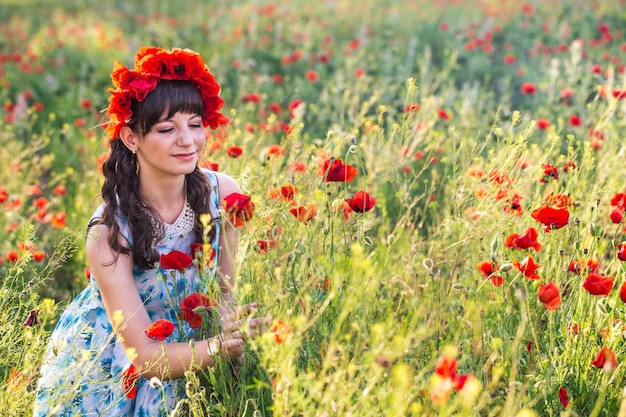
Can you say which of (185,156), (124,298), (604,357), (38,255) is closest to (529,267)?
(604,357)

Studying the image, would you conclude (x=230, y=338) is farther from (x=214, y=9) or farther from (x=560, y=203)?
(x=214, y=9)

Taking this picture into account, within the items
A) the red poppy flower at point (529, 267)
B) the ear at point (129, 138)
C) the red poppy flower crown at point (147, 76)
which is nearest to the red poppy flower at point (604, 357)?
the red poppy flower at point (529, 267)

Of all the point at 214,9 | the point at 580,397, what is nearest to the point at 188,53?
the point at 580,397

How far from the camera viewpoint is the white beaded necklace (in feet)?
8.14

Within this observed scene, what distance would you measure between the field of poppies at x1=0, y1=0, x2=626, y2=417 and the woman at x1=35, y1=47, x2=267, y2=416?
14cm

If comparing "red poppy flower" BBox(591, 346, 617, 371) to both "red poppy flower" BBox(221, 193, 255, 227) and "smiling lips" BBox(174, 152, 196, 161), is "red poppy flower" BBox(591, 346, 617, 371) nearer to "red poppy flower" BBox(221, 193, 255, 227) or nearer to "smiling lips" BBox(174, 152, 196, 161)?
"red poppy flower" BBox(221, 193, 255, 227)

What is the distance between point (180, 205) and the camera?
254cm

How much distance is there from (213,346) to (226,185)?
814mm

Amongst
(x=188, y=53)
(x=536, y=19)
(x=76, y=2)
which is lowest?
(x=76, y=2)

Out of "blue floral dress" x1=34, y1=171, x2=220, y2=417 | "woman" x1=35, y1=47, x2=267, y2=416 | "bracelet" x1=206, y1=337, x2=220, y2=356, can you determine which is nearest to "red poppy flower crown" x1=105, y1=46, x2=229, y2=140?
"woman" x1=35, y1=47, x2=267, y2=416

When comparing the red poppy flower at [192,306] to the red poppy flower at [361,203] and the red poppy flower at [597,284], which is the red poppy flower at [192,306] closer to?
the red poppy flower at [361,203]

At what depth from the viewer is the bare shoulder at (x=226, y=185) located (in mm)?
2592

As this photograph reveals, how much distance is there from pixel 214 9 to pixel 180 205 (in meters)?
8.27

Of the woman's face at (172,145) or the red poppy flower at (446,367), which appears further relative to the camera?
the woman's face at (172,145)
